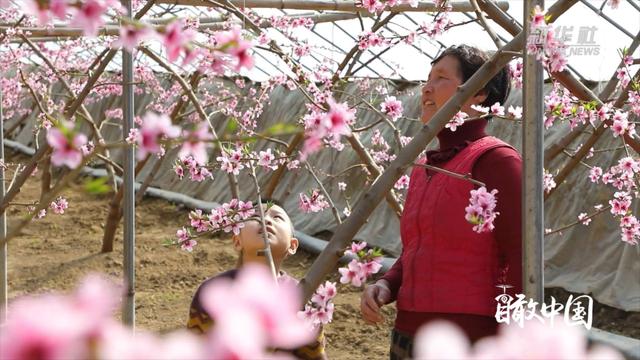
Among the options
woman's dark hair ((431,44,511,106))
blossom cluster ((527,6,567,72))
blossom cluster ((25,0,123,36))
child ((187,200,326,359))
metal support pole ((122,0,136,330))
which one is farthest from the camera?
metal support pole ((122,0,136,330))

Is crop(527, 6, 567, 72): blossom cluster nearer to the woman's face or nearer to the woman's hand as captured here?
the woman's face

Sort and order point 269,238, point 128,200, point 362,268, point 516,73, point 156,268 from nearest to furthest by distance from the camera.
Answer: point 362,268, point 269,238, point 516,73, point 128,200, point 156,268

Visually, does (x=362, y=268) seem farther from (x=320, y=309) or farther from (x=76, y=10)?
(x=76, y=10)

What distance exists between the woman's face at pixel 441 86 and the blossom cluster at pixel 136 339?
4.86ft

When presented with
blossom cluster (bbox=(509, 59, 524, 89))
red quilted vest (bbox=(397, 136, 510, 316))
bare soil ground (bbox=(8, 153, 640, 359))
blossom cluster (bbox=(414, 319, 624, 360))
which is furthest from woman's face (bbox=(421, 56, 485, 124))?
bare soil ground (bbox=(8, 153, 640, 359))

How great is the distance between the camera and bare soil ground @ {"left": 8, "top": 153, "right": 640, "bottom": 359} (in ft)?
15.2

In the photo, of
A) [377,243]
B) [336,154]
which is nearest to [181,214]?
[336,154]

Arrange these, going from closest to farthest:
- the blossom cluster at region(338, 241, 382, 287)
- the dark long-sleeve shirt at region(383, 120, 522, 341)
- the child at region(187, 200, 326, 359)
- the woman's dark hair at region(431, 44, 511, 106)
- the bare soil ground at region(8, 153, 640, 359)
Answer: the blossom cluster at region(338, 241, 382, 287), the dark long-sleeve shirt at region(383, 120, 522, 341), the woman's dark hair at region(431, 44, 511, 106), the child at region(187, 200, 326, 359), the bare soil ground at region(8, 153, 640, 359)

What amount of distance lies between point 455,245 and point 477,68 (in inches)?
17.9

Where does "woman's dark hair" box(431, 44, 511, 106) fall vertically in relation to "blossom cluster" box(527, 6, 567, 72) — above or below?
above

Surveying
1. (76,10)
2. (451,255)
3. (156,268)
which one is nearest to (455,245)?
(451,255)

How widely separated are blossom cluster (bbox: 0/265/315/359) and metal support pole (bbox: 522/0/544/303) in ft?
3.48

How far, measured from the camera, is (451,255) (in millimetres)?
1710

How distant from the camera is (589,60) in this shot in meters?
6.20
